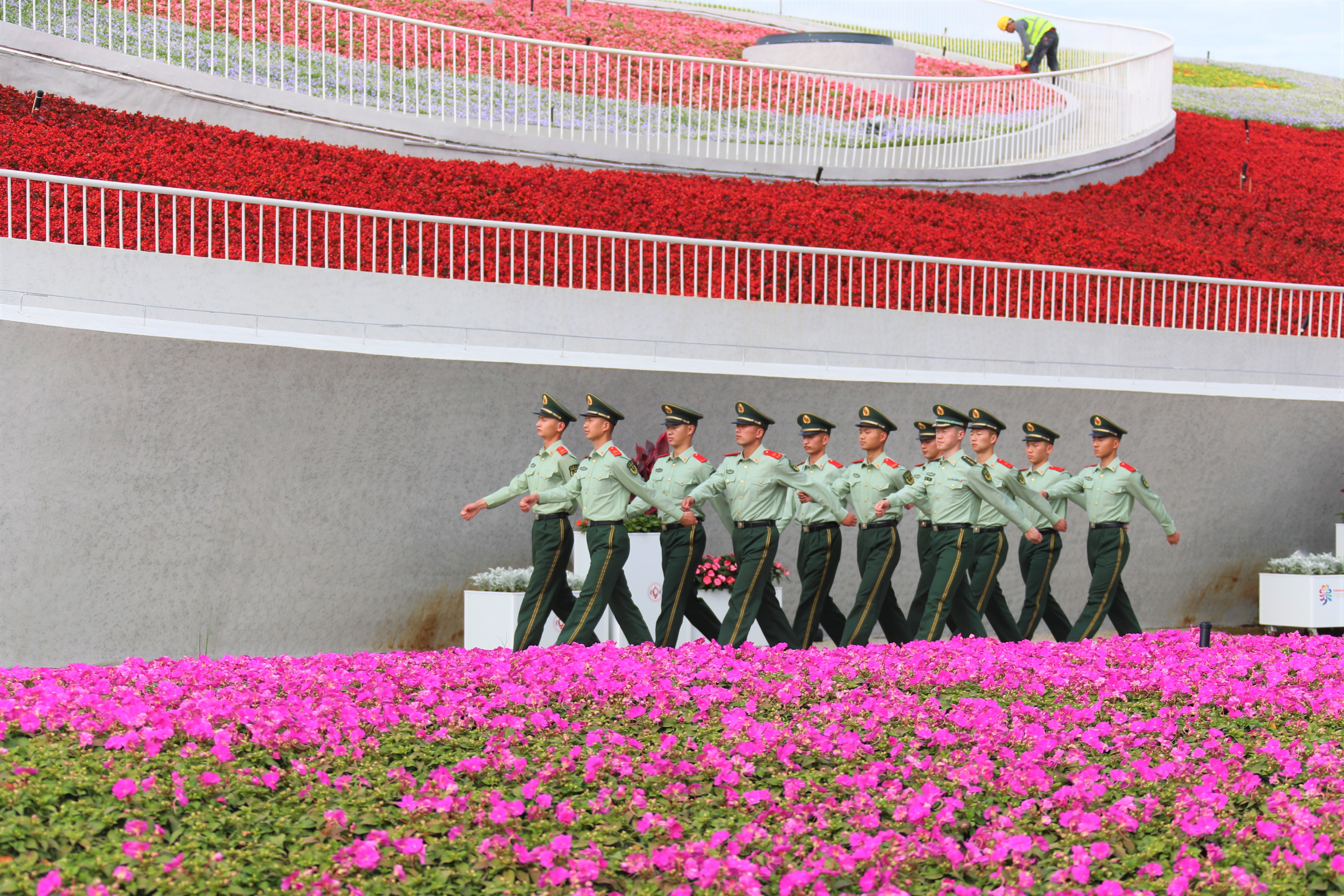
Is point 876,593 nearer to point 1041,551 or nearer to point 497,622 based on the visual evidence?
point 1041,551

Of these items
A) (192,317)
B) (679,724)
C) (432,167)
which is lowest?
(679,724)

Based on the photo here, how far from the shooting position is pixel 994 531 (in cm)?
843

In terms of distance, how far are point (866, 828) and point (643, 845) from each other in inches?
25.8

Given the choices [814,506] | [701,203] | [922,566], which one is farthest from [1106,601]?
[701,203]

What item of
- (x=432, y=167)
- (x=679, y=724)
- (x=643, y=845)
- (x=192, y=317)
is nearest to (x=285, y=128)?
(x=432, y=167)

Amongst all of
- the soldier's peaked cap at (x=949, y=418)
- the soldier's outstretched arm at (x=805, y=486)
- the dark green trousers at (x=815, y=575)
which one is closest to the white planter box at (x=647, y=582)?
the dark green trousers at (x=815, y=575)

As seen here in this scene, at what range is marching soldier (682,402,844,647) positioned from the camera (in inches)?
314

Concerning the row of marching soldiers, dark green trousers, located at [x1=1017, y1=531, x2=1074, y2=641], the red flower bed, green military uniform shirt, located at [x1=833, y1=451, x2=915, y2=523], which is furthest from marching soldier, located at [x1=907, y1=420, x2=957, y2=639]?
the red flower bed

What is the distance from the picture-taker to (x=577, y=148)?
1509 cm

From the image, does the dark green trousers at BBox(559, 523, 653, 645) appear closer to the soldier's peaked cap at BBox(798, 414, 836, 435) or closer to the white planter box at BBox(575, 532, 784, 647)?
the white planter box at BBox(575, 532, 784, 647)

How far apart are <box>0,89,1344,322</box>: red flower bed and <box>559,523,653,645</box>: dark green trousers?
3.19 metres

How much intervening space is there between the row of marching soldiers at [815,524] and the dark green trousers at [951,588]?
0.03ft

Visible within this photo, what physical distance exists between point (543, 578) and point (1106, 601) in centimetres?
386

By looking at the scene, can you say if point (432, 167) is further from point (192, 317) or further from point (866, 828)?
point (866, 828)
